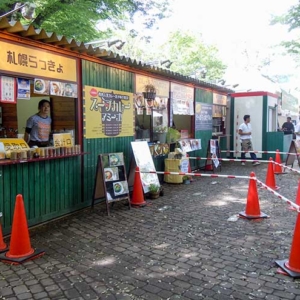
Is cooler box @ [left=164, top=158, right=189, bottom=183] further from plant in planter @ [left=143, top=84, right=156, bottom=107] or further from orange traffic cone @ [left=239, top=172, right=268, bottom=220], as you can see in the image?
orange traffic cone @ [left=239, top=172, right=268, bottom=220]

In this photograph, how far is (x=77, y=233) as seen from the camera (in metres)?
4.92

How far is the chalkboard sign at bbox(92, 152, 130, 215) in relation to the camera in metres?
6.02

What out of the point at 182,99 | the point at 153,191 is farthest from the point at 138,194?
the point at 182,99

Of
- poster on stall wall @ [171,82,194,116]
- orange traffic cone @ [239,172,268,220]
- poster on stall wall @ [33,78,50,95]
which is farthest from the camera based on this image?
poster on stall wall @ [171,82,194,116]

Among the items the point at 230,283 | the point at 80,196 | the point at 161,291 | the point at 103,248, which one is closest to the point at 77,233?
the point at 103,248

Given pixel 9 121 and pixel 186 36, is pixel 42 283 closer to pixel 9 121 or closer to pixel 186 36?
pixel 9 121

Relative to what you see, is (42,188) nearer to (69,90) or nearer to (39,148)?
(39,148)

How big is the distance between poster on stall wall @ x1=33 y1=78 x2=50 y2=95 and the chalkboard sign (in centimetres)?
148

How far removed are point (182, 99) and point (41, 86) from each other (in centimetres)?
549

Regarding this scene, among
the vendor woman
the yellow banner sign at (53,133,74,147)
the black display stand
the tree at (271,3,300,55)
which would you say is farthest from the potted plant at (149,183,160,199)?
the tree at (271,3,300,55)

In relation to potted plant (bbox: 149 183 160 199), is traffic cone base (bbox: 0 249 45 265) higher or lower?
lower

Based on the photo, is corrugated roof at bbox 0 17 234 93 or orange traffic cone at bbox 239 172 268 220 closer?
corrugated roof at bbox 0 17 234 93

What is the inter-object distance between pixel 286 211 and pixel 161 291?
12.4 ft

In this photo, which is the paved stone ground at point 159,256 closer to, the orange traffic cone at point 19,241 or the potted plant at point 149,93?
the orange traffic cone at point 19,241
